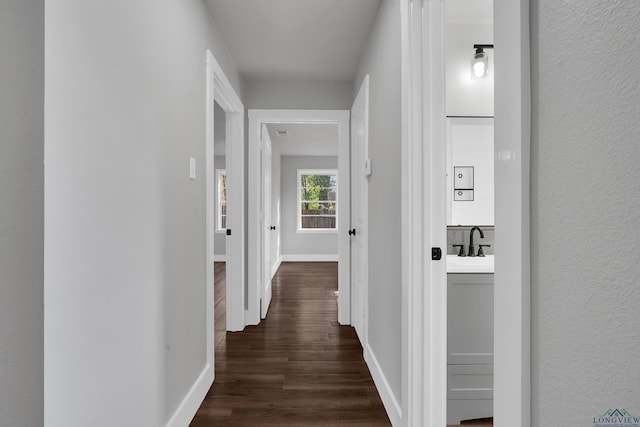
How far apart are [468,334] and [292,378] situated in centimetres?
121

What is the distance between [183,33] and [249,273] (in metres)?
2.23

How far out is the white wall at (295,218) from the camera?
795cm

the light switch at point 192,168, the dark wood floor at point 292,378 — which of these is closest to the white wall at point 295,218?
the dark wood floor at point 292,378

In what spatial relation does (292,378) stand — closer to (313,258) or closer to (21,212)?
(21,212)

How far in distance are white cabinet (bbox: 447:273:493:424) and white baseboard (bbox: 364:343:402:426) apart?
298 mm

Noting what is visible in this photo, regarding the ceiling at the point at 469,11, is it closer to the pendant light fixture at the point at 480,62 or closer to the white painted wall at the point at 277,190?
the pendant light fixture at the point at 480,62

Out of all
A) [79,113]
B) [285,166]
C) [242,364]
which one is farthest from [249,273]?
[285,166]

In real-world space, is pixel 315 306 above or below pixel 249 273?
below

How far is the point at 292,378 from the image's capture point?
7.72ft

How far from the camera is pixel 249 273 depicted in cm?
343

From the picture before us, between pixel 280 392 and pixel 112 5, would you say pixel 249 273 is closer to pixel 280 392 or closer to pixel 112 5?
pixel 280 392

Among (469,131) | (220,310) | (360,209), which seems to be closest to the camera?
(469,131)

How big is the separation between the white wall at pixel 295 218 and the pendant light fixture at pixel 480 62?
570 cm
